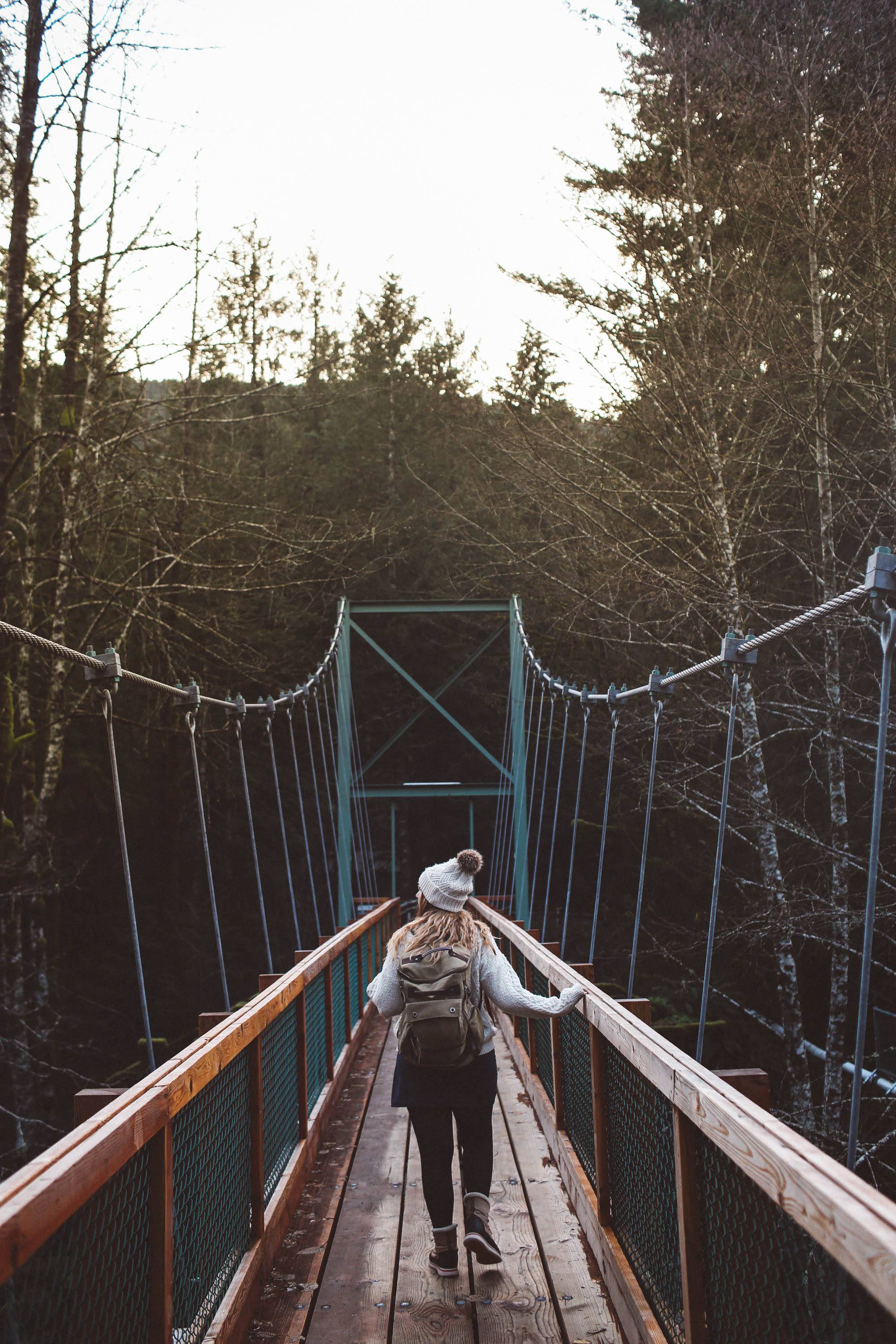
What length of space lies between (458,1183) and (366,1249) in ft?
2.60

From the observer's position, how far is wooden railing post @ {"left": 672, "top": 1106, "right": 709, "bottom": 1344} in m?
1.78

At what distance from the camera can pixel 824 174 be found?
7.91 metres

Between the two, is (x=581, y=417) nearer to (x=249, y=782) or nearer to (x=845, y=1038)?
(x=845, y=1038)

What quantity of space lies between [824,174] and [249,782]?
11.7 metres

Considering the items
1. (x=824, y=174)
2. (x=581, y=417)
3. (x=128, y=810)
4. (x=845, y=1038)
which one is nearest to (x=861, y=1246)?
(x=824, y=174)

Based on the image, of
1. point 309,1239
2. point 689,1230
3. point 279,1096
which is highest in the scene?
point 689,1230

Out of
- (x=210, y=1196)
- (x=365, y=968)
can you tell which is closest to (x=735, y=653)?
(x=210, y=1196)

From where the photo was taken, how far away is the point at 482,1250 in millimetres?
2545

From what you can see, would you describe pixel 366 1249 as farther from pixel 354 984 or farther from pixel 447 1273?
pixel 354 984

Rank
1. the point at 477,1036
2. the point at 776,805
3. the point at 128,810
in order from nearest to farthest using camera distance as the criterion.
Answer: the point at 477,1036, the point at 776,805, the point at 128,810

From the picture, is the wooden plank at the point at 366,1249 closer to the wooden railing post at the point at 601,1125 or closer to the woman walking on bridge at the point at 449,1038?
the woman walking on bridge at the point at 449,1038

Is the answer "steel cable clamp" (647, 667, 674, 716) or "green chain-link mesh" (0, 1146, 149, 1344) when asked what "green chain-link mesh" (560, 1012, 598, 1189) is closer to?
"green chain-link mesh" (0, 1146, 149, 1344)

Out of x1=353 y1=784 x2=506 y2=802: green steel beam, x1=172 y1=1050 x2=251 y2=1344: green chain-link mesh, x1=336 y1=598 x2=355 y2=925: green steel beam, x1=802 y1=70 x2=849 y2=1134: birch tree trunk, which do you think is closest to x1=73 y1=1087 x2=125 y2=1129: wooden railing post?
x1=172 y1=1050 x2=251 y2=1344: green chain-link mesh

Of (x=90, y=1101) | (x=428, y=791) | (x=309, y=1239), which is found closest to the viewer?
(x=90, y=1101)
